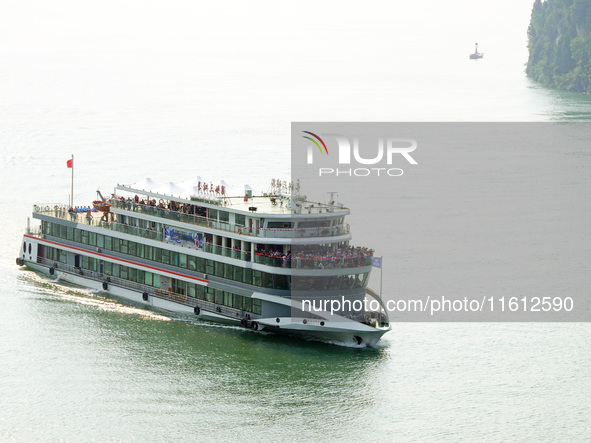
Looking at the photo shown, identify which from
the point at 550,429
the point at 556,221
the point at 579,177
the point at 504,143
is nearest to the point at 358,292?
the point at 550,429

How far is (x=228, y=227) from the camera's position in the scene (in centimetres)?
7338

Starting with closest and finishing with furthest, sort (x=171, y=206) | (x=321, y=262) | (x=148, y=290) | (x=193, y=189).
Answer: (x=321, y=262)
(x=193, y=189)
(x=148, y=290)
(x=171, y=206)

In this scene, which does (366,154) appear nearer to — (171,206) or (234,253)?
(171,206)

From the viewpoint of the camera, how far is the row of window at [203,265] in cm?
7050

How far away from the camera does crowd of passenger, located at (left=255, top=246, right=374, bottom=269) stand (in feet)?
229

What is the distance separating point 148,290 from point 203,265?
474cm

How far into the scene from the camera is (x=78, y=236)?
83875mm

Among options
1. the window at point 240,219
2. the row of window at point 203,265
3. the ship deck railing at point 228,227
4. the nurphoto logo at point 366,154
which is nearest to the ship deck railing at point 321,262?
the row of window at point 203,265

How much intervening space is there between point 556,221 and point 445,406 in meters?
43.4

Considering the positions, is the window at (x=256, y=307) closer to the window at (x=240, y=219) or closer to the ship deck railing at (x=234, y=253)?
the ship deck railing at (x=234, y=253)

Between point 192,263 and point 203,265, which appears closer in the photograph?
point 203,265

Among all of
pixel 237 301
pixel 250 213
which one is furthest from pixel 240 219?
pixel 237 301

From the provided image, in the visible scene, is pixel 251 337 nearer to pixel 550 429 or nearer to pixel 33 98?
pixel 550 429

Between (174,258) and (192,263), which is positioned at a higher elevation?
(174,258)
